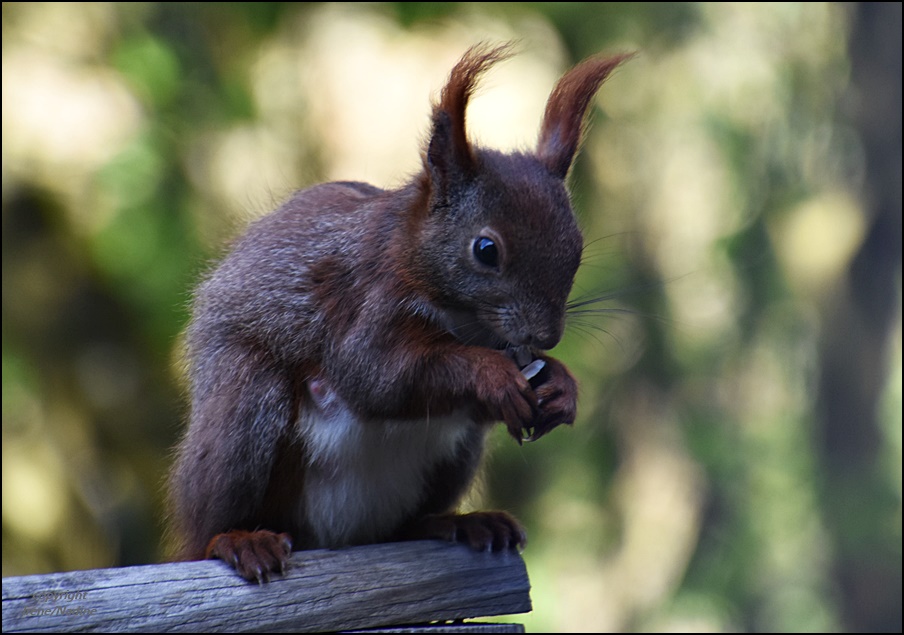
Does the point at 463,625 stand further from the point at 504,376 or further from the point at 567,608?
the point at 567,608

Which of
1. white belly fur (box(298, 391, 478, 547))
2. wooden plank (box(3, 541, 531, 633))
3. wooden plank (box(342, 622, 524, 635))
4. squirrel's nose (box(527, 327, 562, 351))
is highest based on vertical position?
squirrel's nose (box(527, 327, 562, 351))

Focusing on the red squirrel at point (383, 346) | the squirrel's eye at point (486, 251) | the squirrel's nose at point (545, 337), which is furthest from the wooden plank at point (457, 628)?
the squirrel's eye at point (486, 251)

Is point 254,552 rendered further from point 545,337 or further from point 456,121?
point 456,121

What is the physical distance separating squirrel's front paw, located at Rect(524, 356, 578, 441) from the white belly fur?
0.23 meters

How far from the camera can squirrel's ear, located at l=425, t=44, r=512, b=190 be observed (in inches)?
89.4

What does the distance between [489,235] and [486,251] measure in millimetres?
37

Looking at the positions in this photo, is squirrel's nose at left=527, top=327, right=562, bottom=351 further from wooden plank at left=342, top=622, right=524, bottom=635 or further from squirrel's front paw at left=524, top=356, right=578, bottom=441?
wooden plank at left=342, top=622, right=524, bottom=635

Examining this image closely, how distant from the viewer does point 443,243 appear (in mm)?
2324

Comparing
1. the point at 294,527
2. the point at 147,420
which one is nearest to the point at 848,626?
the point at 147,420

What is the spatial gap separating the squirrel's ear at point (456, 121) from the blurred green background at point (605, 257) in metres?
1.96

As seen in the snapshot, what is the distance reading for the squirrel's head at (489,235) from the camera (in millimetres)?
2227

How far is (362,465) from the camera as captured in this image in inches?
100

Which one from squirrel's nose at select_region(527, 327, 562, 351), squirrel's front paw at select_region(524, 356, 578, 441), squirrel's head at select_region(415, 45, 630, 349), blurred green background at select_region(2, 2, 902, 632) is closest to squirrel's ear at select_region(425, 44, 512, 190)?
squirrel's head at select_region(415, 45, 630, 349)

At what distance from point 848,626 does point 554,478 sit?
2169 millimetres
